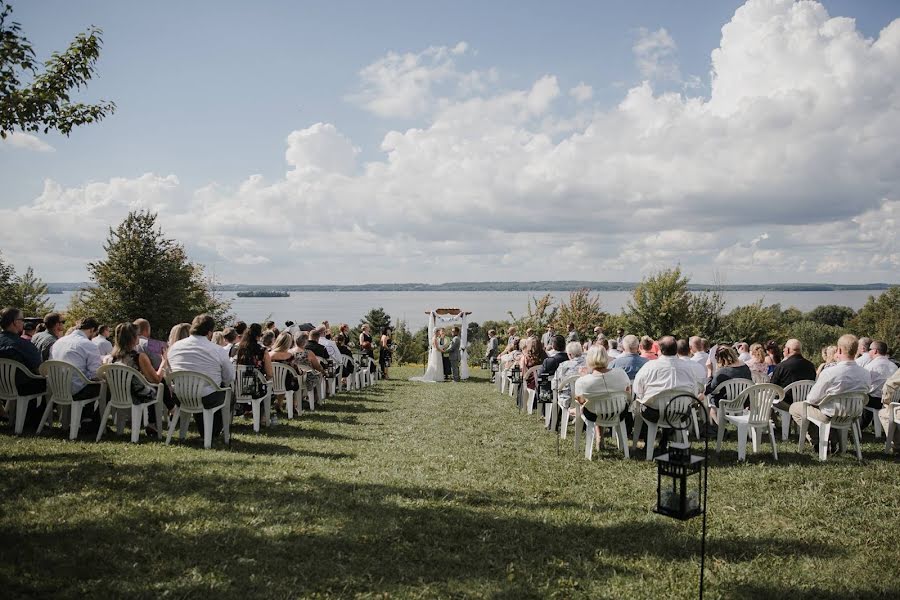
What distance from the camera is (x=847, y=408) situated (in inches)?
277

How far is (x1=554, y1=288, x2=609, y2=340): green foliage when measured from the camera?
81.6 ft

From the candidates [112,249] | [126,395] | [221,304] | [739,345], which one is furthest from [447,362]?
[221,304]

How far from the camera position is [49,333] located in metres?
8.65

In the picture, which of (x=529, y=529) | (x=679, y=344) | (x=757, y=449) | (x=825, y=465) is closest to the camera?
(x=529, y=529)

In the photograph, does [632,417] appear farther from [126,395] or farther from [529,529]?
[126,395]

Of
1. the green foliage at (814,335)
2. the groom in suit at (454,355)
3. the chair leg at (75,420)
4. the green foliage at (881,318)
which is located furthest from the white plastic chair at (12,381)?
the green foliage at (814,335)

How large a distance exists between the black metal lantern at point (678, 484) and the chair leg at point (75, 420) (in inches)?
260

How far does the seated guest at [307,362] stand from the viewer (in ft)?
35.7

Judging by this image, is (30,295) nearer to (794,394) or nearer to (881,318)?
(794,394)

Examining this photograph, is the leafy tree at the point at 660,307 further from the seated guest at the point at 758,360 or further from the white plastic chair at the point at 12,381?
the white plastic chair at the point at 12,381

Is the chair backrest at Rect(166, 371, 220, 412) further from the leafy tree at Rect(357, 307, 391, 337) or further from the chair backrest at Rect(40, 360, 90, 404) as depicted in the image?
the leafy tree at Rect(357, 307, 391, 337)

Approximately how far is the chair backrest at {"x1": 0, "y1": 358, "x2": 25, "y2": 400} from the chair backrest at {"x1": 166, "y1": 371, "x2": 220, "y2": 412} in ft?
6.05

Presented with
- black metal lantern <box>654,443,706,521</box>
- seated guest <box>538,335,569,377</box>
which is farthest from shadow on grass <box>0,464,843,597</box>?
seated guest <box>538,335,569,377</box>

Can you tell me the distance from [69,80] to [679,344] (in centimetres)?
842
